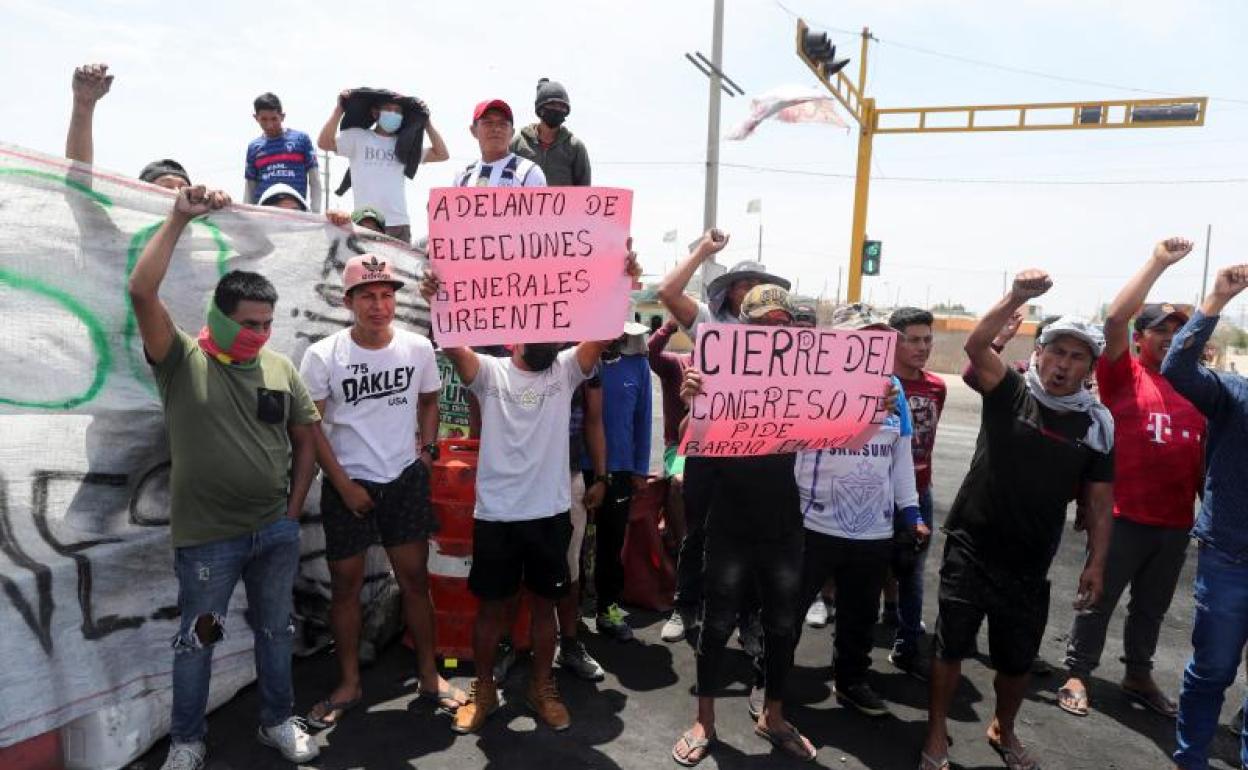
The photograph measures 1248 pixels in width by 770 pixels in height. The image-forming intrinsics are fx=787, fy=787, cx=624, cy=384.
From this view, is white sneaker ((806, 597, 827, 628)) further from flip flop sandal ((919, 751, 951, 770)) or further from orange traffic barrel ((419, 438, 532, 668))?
orange traffic barrel ((419, 438, 532, 668))

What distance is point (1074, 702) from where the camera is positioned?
4.12m

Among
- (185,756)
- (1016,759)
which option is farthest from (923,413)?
(185,756)

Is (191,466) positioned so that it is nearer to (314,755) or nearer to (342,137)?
(314,755)

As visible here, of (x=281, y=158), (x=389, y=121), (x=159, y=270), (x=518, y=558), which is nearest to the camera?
(x=159, y=270)

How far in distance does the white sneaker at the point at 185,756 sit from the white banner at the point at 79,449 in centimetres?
33

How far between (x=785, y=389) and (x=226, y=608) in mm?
2535

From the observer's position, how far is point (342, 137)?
5.56 m

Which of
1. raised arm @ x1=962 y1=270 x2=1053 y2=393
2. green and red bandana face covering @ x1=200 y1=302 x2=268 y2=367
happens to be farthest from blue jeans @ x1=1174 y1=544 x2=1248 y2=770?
green and red bandana face covering @ x1=200 y1=302 x2=268 y2=367

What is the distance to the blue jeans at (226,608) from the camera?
10.2 feet

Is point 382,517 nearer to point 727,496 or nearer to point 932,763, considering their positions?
point 727,496

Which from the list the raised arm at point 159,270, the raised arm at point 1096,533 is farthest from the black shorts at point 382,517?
the raised arm at point 1096,533

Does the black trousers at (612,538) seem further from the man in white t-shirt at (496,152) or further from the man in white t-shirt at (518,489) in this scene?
the man in white t-shirt at (496,152)

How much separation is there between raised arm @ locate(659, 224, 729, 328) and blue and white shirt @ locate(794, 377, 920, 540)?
3.11 feet

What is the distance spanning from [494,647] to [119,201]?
8.49ft
